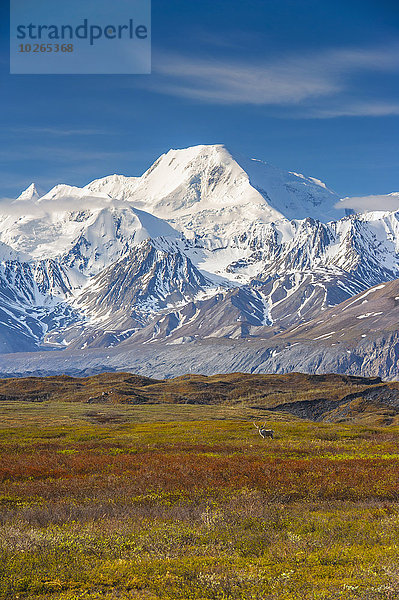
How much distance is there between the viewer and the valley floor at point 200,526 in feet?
56.0

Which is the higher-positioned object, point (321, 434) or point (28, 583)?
point (28, 583)

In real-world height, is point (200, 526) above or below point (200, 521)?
above

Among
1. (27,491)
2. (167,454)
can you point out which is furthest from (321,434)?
(27,491)

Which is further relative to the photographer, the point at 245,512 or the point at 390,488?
the point at 390,488

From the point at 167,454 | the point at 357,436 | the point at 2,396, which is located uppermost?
the point at 167,454

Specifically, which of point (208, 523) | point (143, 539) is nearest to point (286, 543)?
point (208, 523)

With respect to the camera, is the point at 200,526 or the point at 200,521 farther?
the point at 200,521

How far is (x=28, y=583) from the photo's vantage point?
17.4 m

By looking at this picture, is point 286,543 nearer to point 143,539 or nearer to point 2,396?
point 143,539

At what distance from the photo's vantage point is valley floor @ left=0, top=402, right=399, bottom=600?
56.0 ft

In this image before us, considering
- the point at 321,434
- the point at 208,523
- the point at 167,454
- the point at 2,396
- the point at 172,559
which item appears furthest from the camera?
the point at 2,396

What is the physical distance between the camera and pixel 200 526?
77.1ft

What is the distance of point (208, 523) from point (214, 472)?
12.3m

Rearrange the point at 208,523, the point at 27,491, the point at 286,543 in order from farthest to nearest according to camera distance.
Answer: the point at 27,491, the point at 208,523, the point at 286,543
